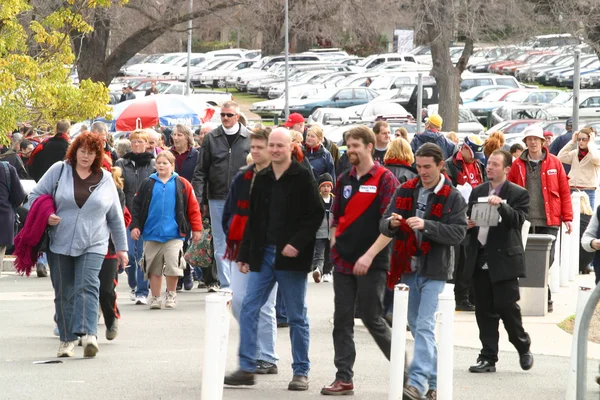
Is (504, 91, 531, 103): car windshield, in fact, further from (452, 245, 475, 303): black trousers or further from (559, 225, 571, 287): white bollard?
(452, 245, 475, 303): black trousers

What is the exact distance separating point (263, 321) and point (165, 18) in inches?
1011

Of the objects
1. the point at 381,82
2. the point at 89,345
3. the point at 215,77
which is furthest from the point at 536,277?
the point at 215,77

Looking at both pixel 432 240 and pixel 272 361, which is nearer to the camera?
pixel 432 240

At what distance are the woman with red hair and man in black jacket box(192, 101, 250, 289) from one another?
3.20 metres

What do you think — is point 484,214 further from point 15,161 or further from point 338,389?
point 15,161

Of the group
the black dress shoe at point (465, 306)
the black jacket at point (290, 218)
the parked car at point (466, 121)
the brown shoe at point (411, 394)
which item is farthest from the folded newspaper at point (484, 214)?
the parked car at point (466, 121)

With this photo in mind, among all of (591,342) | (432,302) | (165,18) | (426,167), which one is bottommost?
(591,342)

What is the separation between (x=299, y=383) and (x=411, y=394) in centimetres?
97

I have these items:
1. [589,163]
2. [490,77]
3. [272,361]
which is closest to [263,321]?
[272,361]

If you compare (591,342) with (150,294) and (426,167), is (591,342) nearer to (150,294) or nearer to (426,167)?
(426,167)

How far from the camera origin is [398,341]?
8.20 metres

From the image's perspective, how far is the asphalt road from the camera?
900 cm

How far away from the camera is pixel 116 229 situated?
34.2 feet

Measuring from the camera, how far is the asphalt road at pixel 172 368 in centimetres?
900
